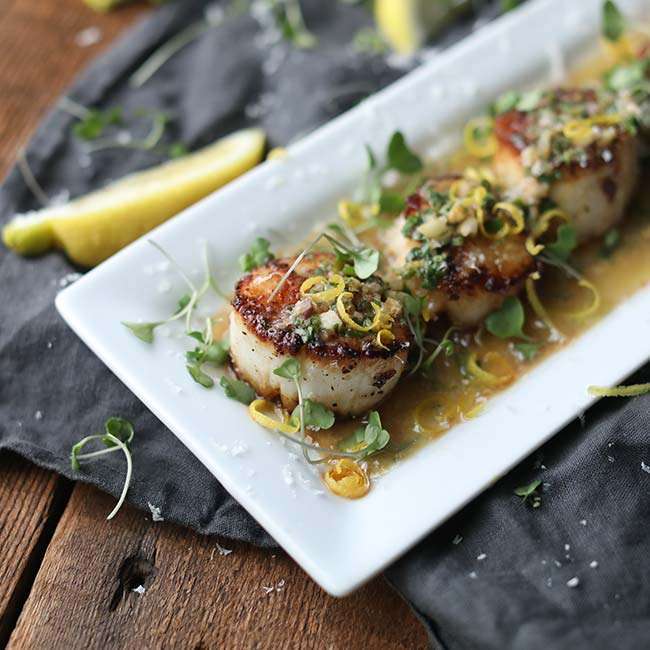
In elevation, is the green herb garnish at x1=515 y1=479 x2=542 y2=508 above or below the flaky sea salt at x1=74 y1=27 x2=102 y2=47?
below

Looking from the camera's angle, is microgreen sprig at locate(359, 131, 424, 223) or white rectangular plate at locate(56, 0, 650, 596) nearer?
white rectangular plate at locate(56, 0, 650, 596)

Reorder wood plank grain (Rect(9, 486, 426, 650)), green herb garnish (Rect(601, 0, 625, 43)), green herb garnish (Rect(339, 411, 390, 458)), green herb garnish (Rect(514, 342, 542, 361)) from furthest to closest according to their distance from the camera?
green herb garnish (Rect(601, 0, 625, 43))
green herb garnish (Rect(514, 342, 542, 361))
green herb garnish (Rect(339, 411, 390, 458))
wood plank grain (Rect(9, 486, 426, 650))

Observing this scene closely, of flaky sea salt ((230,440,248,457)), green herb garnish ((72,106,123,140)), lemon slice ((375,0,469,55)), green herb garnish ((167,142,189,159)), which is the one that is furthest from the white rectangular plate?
green herb garnish ((72,106,123,140))

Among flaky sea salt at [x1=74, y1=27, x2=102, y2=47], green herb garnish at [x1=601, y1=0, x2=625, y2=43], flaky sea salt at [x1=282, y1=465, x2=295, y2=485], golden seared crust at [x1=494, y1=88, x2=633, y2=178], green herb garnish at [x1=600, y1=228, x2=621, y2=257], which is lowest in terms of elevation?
green herb garnish at [x1=600, y1=228, x2=621, y2=257]

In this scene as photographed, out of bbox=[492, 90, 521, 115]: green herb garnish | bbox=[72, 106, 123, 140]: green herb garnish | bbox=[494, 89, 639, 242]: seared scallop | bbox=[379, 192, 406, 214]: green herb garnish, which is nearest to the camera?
bbox=[494, 89, 639, 242]: seared scallop

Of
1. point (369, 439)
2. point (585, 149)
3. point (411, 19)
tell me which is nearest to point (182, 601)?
point (369, 439)

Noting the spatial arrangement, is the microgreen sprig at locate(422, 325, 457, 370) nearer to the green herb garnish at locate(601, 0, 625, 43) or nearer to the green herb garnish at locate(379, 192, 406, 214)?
the green herb garnish at locate(379, 192, 406, 214)

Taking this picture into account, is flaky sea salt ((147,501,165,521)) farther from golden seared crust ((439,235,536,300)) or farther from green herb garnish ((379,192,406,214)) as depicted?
green herb garnish ((379,192,406,214))

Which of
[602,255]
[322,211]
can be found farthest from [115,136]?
[602,255]
